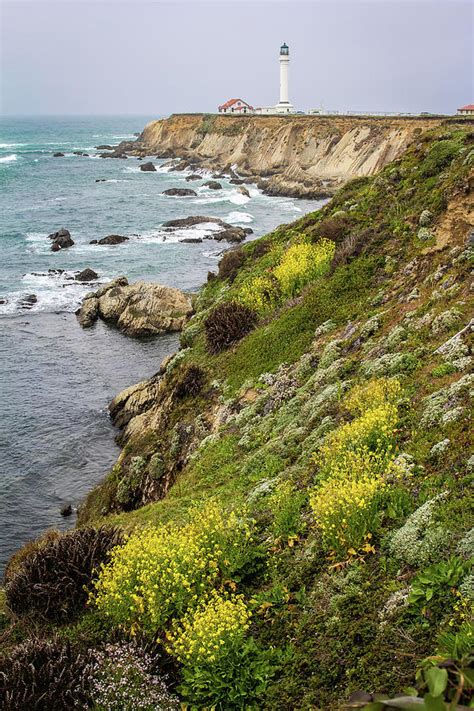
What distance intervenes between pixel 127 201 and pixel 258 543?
81614 mm

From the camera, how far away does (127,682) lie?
7527 mm

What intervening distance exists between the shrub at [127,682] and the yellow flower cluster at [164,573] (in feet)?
1.65

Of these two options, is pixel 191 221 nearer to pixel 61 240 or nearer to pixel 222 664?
pixel 61 240

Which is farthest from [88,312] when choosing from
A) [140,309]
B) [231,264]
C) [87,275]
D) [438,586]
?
[438,586]

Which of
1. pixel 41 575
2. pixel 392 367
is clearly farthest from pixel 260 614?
pixel 392 367

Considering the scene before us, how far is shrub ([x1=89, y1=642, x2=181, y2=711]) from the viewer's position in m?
7.25

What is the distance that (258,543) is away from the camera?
33.2ft

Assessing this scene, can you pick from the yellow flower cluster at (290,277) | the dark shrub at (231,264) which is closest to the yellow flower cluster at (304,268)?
the yellow flower cluster at (290,277)

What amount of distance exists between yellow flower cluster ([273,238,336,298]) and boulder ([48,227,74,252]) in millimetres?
41647

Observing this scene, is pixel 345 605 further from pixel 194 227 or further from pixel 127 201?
pixel 127 201

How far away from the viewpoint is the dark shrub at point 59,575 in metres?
10.3

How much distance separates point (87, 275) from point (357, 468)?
42.4 metres

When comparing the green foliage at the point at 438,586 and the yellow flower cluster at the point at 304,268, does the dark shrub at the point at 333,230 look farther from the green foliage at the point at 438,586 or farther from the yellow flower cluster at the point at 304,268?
the green foliage at the point at 438,586

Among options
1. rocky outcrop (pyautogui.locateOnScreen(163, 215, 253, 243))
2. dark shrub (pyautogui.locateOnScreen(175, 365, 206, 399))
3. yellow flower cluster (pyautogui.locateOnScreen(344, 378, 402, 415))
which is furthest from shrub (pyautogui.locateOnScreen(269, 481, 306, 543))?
rocky outcrop (pyautogui.locateOnScreen(163, 215, 253, 243))
